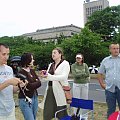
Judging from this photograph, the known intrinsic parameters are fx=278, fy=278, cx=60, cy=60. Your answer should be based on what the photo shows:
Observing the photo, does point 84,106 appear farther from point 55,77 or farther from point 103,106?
point 103,106

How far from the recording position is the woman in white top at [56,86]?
4.63m

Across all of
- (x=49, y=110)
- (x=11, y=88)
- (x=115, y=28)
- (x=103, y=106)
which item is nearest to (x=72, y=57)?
(x=103, y=106)

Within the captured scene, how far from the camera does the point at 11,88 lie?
329cm


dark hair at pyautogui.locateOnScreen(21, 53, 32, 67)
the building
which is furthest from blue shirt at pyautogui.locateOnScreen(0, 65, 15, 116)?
the building

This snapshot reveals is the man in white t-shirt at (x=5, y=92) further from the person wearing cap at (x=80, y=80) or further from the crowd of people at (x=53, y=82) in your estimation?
the person wearing cap at (x=80, y=80)

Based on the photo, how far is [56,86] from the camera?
4691 millimetres

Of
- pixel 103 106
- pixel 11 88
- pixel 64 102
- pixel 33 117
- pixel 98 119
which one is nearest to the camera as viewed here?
pixel 11 88

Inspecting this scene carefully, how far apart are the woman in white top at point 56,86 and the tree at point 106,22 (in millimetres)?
39728

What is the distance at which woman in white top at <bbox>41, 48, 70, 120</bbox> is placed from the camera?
15.2 ft

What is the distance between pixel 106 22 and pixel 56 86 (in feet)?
140

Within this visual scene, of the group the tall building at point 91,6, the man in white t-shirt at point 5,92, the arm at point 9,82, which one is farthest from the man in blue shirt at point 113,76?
the tall building at point 91,6

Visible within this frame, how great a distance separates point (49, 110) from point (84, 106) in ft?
2.18

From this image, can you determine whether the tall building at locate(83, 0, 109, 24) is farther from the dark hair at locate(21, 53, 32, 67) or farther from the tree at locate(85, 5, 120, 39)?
the dark hair at locate(21, 53, 32, 67)

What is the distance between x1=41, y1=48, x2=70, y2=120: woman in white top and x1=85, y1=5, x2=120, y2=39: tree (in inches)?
1564
